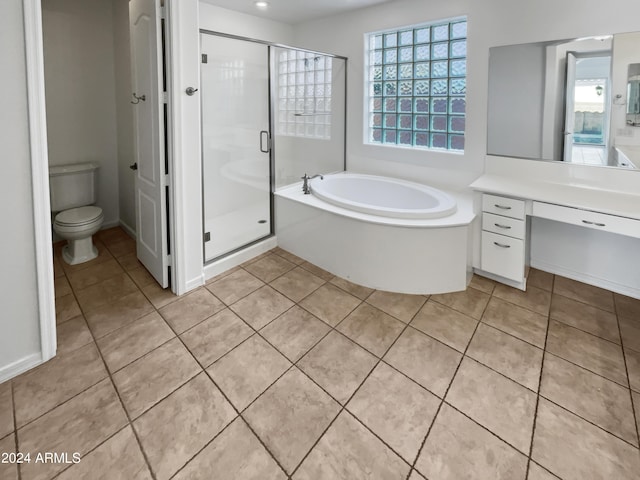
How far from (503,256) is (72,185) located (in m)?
3.82

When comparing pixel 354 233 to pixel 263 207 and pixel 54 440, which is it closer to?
pixel 263 207

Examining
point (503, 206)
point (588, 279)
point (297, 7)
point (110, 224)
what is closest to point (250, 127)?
point (297, 7)

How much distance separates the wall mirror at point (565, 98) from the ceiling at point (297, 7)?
1.47 m

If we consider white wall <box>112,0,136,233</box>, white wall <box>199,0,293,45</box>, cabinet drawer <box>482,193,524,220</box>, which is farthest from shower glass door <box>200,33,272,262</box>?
cabinet drawer <box>482,193,524,220</box>

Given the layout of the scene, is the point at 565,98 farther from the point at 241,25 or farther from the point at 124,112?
the point at 124,112

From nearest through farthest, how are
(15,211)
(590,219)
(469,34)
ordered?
(15,211)
(590,219)
(469,34)

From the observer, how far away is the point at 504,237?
2.62m

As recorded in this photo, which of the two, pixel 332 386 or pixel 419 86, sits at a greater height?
pixel 419 86

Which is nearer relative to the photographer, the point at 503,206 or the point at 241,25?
the point at 503,206

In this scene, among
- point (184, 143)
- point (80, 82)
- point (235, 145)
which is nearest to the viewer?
point (184, 143)

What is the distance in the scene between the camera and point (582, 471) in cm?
137

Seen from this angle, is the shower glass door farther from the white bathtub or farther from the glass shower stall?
the white bathtub

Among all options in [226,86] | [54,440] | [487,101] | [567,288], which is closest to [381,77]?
[487,101]

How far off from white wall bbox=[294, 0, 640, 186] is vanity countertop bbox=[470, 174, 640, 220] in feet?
1.52
